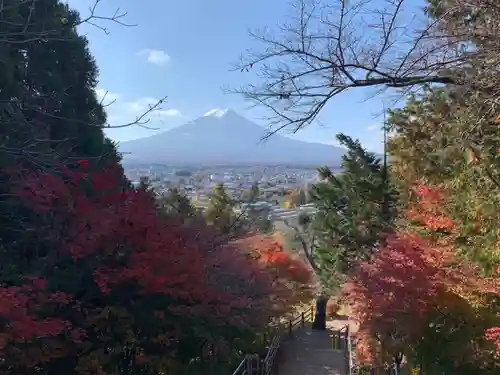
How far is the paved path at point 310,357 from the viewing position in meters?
12.0

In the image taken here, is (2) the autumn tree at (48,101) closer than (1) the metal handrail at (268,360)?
Yes

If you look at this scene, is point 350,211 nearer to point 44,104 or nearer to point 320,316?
point 320,316

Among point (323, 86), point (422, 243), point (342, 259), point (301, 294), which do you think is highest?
point (323, 86)

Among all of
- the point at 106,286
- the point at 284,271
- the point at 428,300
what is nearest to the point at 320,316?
the point at 284,271

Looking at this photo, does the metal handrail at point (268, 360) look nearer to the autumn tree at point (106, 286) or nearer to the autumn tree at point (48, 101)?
the autumn tree at point (106, 286)

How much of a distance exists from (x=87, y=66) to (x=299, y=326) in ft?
43.9

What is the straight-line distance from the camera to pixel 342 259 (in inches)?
597

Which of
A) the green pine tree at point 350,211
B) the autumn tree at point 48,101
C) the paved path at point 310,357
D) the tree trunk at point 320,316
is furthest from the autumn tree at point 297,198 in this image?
the autumn tree at point 48,101

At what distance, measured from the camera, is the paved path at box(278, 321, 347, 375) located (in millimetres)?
11984

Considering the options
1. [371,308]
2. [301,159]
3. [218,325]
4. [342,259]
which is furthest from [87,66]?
[301,159]

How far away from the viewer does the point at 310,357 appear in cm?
1355

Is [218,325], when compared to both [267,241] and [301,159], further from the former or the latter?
[301,159]

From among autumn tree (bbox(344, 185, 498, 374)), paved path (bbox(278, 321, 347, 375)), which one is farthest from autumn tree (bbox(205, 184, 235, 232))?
autumn tree (bbox(344, 185, 498, 374))

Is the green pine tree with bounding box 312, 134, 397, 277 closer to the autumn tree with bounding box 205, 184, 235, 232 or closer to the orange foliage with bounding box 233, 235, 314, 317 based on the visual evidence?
the orange foliage with bounding box 233, 235, 314, 317
